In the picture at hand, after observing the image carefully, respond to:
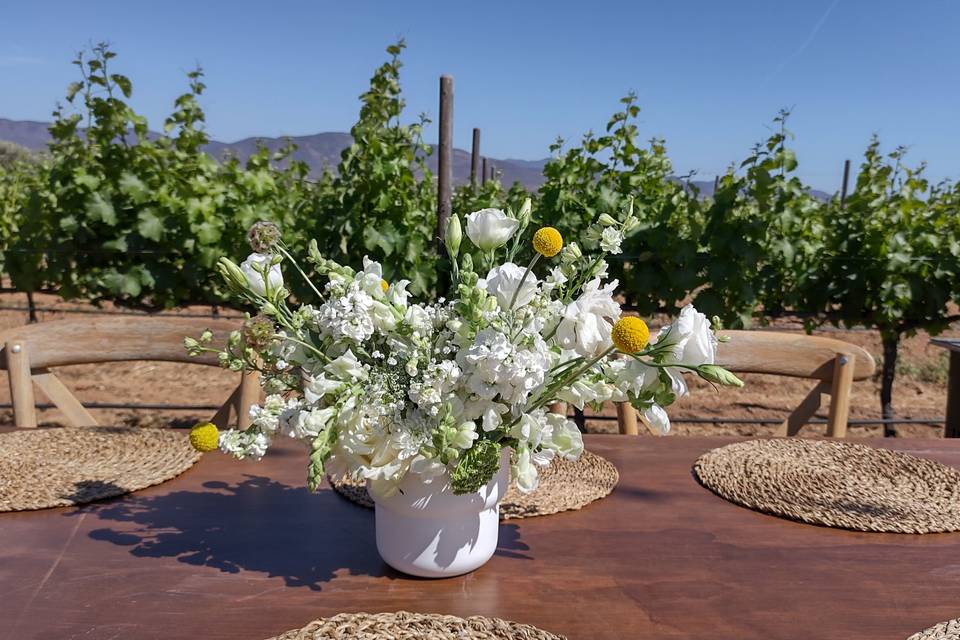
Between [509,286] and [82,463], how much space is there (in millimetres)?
896

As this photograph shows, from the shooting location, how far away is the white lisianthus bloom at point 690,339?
76cm

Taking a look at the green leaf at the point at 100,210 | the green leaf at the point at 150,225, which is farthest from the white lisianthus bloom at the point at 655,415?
the green leaf at the point at 100,210

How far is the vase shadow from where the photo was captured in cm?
96

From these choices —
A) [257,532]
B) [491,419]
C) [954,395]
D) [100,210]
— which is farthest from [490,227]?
[100,210]

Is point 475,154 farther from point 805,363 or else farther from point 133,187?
point 805,363

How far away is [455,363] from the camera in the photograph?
778 millimetres

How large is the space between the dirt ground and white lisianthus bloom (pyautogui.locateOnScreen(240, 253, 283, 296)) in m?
3.32

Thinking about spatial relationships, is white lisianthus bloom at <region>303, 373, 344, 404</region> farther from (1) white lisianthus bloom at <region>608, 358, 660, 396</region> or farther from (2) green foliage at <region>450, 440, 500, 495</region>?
(1) white lisianthus bloom at <region>608, 358, 660, 396</region>

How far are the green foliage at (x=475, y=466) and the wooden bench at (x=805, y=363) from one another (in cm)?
96

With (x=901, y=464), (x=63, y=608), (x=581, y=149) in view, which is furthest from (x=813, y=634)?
(x=581, y=149)

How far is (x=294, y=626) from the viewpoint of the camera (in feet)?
2.71

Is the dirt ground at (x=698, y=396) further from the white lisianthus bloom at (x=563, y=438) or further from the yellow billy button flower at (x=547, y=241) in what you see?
the yellow billy button flower at (x=547, y=241)

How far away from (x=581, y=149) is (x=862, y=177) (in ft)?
5.63

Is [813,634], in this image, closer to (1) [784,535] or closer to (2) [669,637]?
(2) [669,637]
